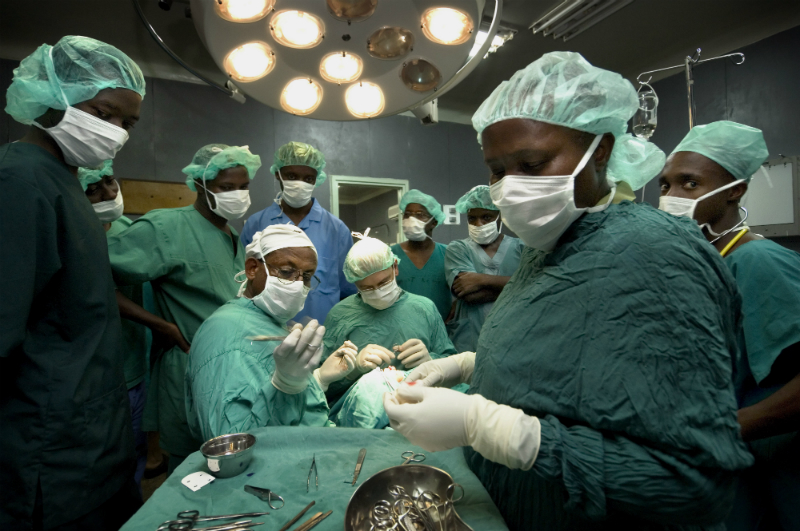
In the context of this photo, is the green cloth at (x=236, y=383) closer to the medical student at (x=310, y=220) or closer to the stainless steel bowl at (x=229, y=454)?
the stainless steel bowl at (x=229, y=454)

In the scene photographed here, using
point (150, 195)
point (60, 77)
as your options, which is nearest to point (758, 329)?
point (60, 77)

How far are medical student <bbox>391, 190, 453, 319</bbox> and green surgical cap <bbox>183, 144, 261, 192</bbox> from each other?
1144 mm

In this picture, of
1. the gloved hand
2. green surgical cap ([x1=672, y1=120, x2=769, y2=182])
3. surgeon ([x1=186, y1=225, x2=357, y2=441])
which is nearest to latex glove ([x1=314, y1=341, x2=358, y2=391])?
surgeon ([x1=186, y1=225, x2=357, y2=441])

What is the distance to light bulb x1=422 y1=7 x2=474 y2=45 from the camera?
41.0 inches

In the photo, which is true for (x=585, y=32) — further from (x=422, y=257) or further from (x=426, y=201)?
(x=422, y=257)

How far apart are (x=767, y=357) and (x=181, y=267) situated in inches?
87.4

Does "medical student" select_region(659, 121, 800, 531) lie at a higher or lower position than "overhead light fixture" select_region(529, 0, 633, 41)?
A: lower

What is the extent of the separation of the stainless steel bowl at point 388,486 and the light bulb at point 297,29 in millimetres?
1059

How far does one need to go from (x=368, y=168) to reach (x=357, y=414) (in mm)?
3332

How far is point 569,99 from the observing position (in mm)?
858

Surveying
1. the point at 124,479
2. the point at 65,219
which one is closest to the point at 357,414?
the point at 124,479

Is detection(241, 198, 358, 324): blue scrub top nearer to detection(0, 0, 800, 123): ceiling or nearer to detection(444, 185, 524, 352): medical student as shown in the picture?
detection(444, 185, 524, 352): medical student

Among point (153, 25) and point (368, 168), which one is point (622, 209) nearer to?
point (153, 25)

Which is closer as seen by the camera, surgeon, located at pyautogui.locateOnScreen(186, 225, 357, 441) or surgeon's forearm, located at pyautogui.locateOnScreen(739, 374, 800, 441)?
surgeon's forearm, located at pyautogui.locateOnScreen(739, 374, 800, 441)
